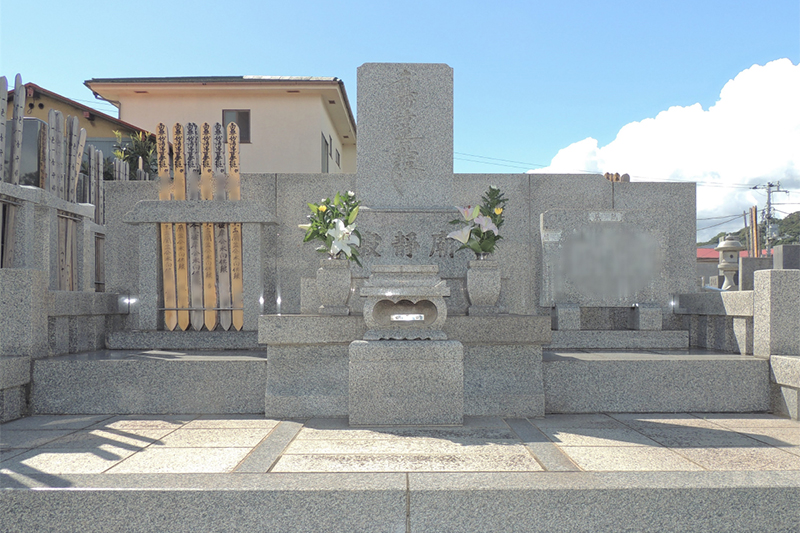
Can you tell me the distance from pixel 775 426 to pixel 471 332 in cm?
337

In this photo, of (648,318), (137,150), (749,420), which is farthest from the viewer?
(137,150)

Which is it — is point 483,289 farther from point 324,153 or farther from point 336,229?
point 324,153

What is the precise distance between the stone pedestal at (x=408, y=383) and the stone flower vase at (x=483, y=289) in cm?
144

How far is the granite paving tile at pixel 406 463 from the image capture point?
3.78 m

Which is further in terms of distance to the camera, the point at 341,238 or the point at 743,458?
the point at 341,238

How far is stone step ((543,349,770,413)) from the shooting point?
231 inches

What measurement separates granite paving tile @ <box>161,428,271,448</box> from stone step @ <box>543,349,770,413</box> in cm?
340

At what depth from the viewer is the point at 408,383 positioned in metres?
5.05

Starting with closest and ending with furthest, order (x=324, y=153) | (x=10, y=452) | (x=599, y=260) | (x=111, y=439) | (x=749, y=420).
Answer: (x=10, y=452) → (x=111, y=439) → (x=749, y=420) → (x=599, y=260) → (x=324, y=153)

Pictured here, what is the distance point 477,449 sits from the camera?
426 cm

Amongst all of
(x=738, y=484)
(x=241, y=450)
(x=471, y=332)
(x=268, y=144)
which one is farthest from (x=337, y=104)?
(x=738, y=484)

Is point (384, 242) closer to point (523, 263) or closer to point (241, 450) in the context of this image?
point (523, 263)

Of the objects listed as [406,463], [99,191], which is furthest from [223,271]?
[99,191]

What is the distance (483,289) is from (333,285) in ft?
6.42
